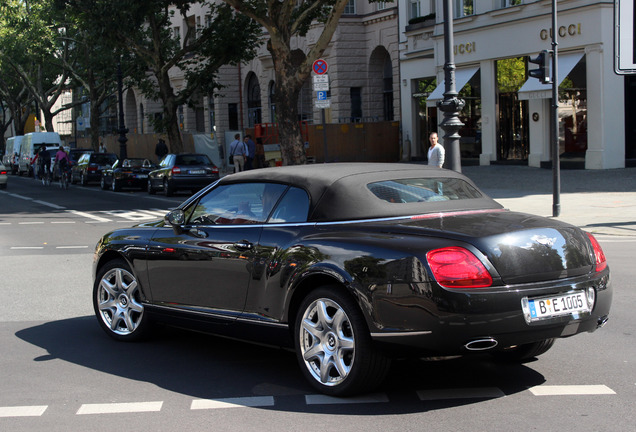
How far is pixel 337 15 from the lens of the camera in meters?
25.3

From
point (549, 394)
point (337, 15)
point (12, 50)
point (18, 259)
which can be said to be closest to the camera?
point (549, 394)

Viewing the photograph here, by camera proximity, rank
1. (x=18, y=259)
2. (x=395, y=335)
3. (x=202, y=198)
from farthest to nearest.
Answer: (x=18, y=259) < (x=202, y=198) < (x=395, y=335)

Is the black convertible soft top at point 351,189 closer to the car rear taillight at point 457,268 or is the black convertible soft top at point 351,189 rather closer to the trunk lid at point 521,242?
the trunk lid at point 521,242

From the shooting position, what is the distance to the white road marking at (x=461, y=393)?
17.9ft

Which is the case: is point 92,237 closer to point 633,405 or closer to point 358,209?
point 358,209

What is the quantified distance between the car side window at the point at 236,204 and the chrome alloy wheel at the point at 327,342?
0.94 metres

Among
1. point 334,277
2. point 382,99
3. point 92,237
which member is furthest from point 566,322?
point 382,99

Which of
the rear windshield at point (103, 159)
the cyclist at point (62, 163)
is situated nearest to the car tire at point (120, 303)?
the cyclist at point (62, 163)

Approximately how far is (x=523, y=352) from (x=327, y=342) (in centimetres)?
154

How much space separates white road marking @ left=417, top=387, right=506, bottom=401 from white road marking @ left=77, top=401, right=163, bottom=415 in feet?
5.47

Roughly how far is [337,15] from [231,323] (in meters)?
20.2

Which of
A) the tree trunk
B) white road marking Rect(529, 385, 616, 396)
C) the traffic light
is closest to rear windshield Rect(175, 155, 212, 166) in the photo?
the tree trunk

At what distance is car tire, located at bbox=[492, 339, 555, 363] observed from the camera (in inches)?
241

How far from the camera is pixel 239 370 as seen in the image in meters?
6.34
